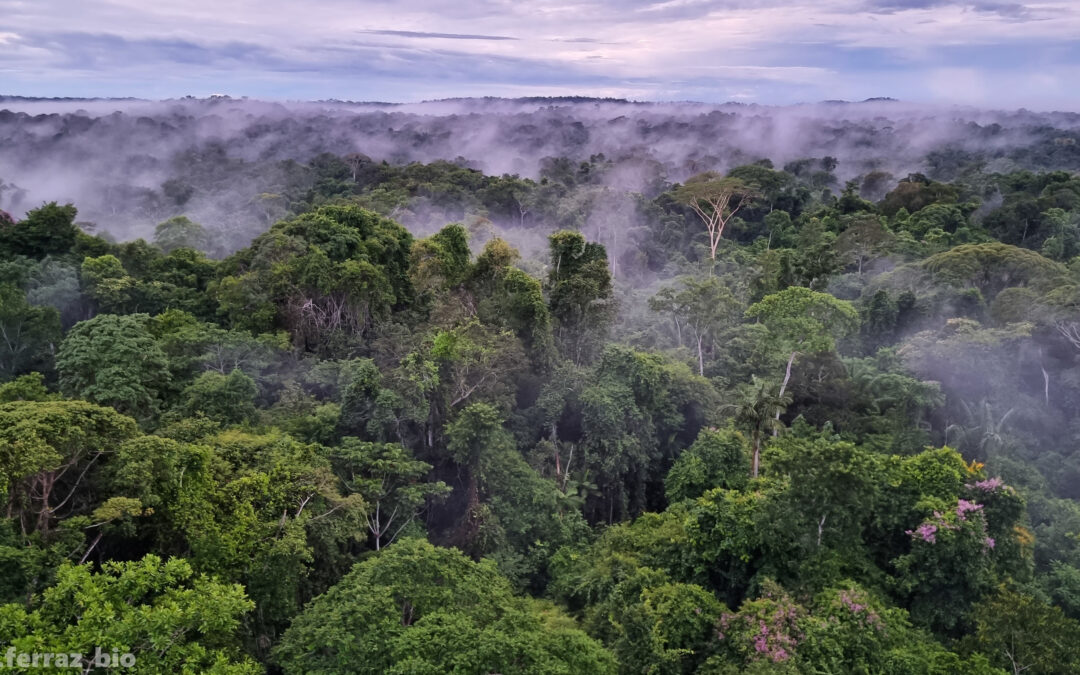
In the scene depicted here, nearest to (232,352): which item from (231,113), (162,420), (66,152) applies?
(162,420)

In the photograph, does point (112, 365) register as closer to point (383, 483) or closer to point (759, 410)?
point (383, 483)

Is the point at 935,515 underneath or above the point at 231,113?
underneath

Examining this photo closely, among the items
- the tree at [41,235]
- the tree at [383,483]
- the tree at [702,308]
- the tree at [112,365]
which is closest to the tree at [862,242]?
the tree at [702,308]

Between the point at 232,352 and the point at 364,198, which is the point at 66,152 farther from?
the point at 232,352

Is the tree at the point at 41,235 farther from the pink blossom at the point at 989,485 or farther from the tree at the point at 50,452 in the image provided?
the pink blossom at the point at 989,485

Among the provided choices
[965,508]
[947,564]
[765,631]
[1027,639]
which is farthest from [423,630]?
[965,508]

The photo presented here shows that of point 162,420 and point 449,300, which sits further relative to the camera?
point 449,300

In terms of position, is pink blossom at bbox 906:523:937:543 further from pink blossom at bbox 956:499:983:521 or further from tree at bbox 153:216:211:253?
tree at bbox 153:216:211:253
